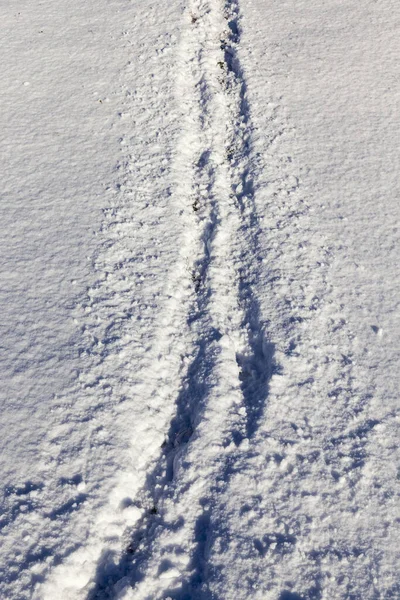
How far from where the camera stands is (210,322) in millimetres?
3178

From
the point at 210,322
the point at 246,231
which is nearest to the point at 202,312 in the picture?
the point at 210,322

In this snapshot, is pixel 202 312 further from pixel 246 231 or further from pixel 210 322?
pixel 246 231

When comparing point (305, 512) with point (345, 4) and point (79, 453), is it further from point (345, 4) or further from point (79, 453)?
point (345, 4)

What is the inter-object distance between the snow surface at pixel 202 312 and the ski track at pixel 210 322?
0.04ft

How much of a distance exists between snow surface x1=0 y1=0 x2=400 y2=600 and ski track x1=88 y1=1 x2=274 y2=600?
0.04ft

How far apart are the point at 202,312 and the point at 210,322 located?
0.10 metres

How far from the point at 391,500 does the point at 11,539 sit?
1.71 metres

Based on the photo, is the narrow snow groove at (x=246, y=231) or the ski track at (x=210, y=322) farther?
the narrow snow groove at (x=246, y=231)

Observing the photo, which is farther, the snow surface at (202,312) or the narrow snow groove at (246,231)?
the narrow snow groove at (246,231)

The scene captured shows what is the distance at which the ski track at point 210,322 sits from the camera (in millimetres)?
2512

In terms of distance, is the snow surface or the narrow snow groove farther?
the narrow snow groove

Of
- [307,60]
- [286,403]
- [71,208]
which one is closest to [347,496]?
[286,403]

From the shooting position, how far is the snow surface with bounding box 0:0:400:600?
7.97 ft

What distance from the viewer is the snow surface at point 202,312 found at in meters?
2.43
